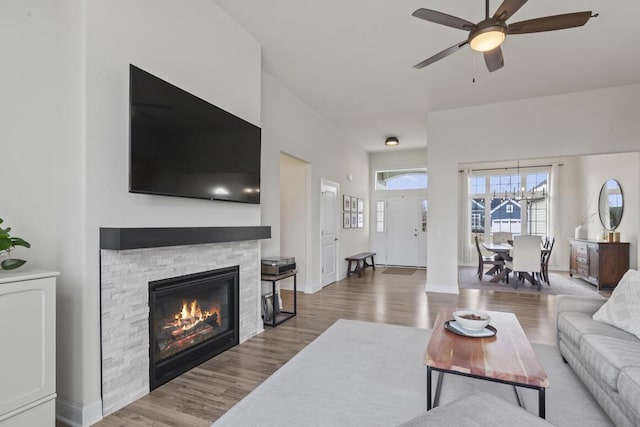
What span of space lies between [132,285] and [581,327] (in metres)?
3.20

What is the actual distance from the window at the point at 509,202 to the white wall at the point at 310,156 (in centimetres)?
320

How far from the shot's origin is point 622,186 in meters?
6.10

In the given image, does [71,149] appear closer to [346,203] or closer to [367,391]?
[367,391]

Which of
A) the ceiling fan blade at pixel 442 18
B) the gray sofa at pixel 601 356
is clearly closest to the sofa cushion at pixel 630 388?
the gray sofa at pixel 601 356

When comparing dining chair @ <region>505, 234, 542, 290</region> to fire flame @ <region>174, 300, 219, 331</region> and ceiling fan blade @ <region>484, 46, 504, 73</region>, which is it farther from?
fire flame @ <region>174, 300, 219, 331</region>

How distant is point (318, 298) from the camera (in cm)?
541

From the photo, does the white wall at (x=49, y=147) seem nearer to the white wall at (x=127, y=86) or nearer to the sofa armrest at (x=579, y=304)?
the white wall at (x=127, y=86)

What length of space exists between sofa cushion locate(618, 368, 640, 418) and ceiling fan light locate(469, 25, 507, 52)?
7.38 feet

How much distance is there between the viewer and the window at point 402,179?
359 inches

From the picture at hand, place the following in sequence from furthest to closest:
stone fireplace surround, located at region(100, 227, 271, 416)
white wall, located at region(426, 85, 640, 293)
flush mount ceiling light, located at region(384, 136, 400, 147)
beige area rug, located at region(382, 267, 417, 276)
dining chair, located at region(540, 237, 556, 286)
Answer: beige area rug, located at region(382, 267, 417, 276)
flush mount ceiling light, located at region(384, 136, 400, 147)
dining chair, located at region(540, 237, 556, 286)
white wall, located at region(426, 85, 640, 293)
stone fireplace surround, located at region(100, 227, 271, 416)

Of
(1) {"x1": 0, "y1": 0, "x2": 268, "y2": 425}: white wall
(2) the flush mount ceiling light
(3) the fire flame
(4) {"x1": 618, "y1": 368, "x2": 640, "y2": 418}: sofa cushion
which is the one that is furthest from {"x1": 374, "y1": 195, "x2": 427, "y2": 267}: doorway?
(1) {"x1": 0, "y1": 0, "x2": 268, "y2": 425}: white wall

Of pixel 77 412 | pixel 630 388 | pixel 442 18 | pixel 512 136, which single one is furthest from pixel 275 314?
pixel 512 136

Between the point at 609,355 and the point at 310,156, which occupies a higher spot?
the point at 310,156

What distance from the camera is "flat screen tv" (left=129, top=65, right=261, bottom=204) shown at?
89.7 inches
